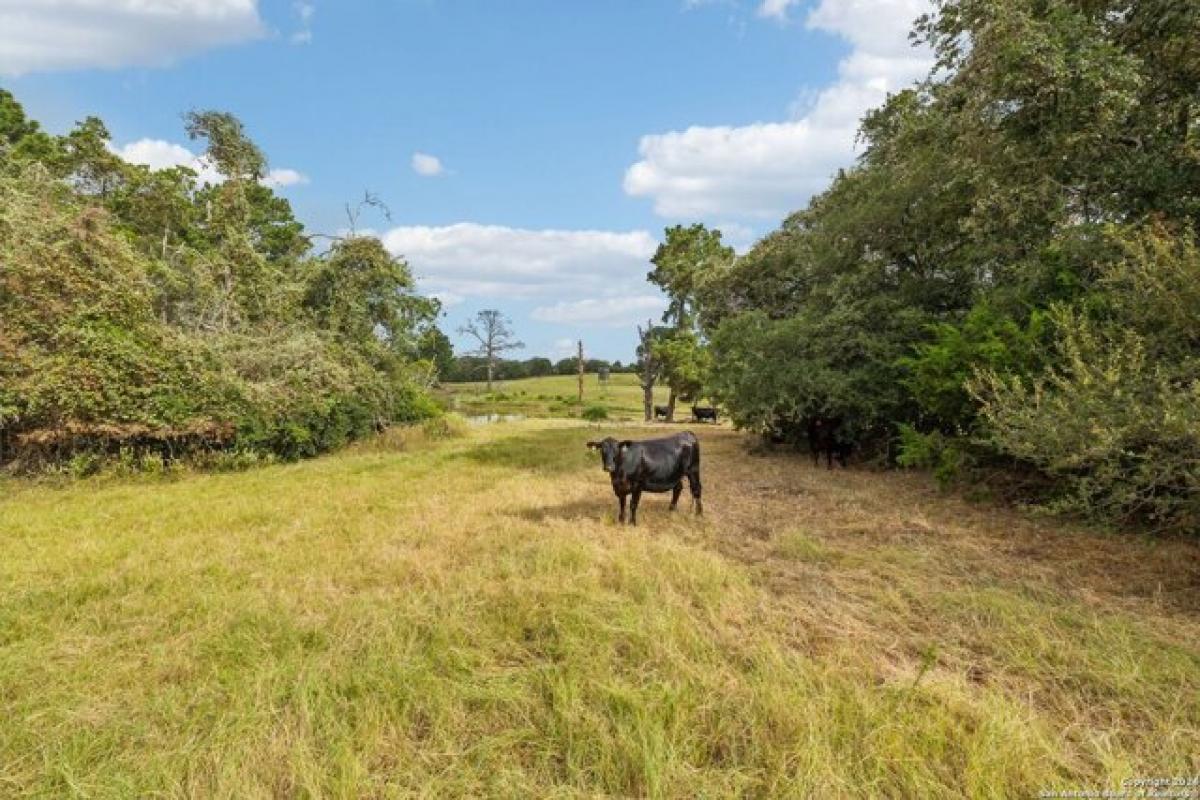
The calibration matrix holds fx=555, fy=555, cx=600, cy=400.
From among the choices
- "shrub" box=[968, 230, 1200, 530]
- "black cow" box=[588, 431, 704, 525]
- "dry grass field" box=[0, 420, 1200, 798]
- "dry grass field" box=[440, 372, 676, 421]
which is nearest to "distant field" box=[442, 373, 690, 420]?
"dry grass field" box=[440, 372, 676, 421]

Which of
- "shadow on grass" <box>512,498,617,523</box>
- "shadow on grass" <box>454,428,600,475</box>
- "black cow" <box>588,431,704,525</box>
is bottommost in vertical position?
"shadow on grass" <box>454,428,600,475</box>

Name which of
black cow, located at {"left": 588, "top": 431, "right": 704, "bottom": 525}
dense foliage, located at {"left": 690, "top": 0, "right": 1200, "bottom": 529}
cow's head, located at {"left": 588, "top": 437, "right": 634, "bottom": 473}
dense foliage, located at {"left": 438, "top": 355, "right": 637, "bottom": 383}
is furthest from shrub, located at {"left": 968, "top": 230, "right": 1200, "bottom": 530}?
dense foliage, located at {"left": 438, "top": 355, "right": 637, "bottom": 383}

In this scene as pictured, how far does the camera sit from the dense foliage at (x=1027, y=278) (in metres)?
5.91

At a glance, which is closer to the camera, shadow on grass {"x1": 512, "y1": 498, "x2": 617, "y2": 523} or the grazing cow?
shadow on grass {"x1": 512, "y1": 498, "x2": 617, "y2": 523}

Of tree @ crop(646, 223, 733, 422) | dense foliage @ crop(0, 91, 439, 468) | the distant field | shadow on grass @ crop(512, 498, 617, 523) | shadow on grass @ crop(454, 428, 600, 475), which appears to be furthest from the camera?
the distant field

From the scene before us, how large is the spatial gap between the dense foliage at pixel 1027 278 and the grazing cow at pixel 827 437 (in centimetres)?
25

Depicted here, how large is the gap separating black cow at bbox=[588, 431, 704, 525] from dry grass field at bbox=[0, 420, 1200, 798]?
56cm

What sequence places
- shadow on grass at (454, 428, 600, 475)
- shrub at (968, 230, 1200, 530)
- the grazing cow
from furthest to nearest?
the grazing cow
shadow on grass at (454, 428, 600, 475)
shrub at (968, 230, 1200, 530)

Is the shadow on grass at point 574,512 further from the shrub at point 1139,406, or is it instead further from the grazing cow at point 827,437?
the grazing cow at point 827,437

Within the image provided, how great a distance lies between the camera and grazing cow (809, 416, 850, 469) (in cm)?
1363

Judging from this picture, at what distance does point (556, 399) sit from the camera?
5216 centimetres

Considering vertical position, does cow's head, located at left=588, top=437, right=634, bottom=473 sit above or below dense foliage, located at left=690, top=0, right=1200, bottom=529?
below

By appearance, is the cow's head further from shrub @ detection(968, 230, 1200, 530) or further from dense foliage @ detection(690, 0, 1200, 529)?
shrub @ detection(968, 230, 1200, 530)

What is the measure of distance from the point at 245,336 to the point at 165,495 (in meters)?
5.59
